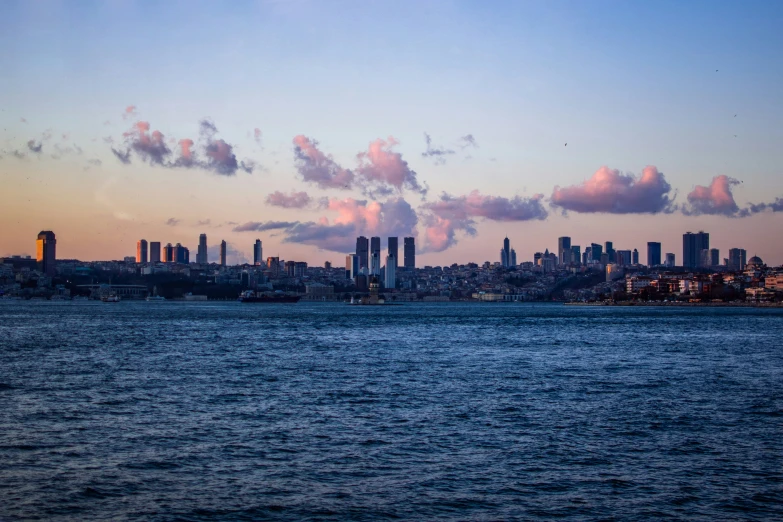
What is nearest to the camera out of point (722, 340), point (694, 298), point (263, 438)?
point (263, 438)

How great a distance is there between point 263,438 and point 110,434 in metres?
3.47

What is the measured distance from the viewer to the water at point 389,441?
12.7m

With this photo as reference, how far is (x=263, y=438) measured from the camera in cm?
1736

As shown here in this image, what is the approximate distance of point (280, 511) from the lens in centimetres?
1219

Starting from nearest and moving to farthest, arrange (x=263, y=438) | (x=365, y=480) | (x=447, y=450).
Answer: (x=365, y=480), (x=447, y=450), (x=263, y=438)

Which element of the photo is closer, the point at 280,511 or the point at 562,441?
the point at 280,511

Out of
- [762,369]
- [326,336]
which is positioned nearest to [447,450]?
[762,369]

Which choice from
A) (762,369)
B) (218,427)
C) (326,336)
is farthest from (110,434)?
(326,336)

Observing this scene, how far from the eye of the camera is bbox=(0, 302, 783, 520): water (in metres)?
12.7

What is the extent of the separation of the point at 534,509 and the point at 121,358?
2824 cm

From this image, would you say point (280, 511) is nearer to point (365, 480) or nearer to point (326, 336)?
point (365, 480)

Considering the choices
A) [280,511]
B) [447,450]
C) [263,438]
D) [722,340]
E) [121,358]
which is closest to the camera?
[280,511]

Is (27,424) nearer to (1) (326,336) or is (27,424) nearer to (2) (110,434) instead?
(2) (110,434)

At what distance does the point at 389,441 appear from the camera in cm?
1714
